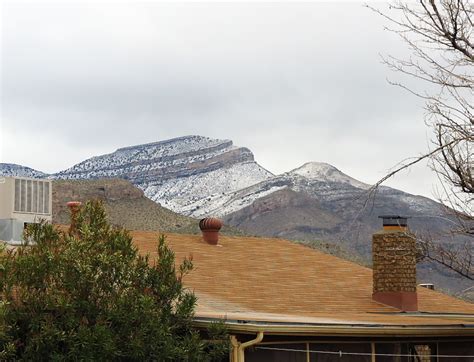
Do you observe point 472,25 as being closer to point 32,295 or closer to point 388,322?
point 388,322

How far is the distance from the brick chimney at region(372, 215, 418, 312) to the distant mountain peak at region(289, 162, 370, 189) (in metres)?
154

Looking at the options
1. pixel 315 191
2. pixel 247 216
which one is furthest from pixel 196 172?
pixel 247 216

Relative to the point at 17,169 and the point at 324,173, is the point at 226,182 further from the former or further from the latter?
the point at 17,169

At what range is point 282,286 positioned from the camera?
20484 millimetres

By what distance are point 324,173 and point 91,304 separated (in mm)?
171975

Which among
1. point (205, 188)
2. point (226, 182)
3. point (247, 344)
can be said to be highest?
point (226, 182)

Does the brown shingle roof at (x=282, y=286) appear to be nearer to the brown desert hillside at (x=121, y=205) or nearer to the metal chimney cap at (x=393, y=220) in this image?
the metal chimney cap at (x=393, y=220)

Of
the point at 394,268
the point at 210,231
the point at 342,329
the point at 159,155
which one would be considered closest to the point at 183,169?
the point at 159,155

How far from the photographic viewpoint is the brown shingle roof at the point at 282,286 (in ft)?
58.2

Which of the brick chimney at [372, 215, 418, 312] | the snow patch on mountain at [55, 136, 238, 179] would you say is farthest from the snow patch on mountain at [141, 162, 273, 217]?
the brick chimney at [372, 215, 418, 312]

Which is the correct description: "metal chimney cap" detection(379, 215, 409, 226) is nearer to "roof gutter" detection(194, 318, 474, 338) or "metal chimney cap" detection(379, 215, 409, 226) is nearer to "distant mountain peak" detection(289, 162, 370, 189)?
"roof gutter" detection(194, 318, 474, 338)

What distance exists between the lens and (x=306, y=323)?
14938mm

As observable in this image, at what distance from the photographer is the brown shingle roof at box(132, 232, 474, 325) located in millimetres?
17734

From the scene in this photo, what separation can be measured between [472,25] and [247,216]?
127m
